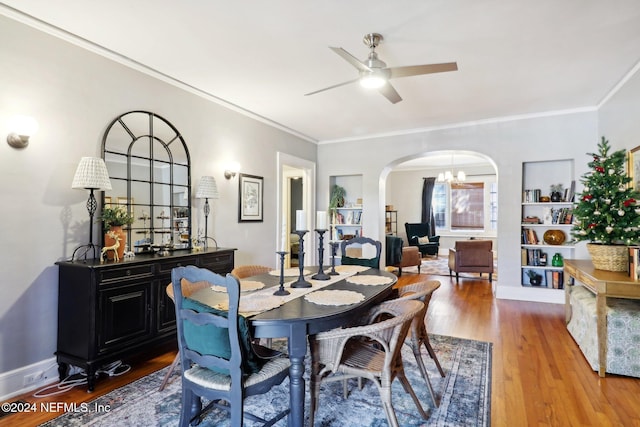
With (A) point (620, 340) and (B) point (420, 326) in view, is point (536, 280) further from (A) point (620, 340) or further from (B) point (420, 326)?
(B) point (420, 326)

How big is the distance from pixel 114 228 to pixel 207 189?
3.76 ft

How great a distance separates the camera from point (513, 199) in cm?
507

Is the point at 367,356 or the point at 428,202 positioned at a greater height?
the point at 428,202

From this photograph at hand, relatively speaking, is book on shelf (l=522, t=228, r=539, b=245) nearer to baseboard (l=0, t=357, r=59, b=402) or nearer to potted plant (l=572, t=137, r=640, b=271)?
potted plant (l=572, t=137, r=640, b=271)

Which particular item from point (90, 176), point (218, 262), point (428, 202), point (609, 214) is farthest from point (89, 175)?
point (428, 202)

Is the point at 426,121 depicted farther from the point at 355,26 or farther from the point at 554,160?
the point at 355,26

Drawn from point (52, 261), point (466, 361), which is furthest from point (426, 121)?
point (52, 261)

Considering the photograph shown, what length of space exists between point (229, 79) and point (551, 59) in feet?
10.1

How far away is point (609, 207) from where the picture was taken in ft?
10.2

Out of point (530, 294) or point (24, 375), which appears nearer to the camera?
point (24, 375)

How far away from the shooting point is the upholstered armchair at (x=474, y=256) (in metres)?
6.27

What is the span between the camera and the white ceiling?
7.86 ft

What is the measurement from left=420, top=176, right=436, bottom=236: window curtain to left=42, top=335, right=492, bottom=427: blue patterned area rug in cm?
759

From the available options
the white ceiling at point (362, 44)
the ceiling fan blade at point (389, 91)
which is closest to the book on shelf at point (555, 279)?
the white ceiling at point (362, 44)
